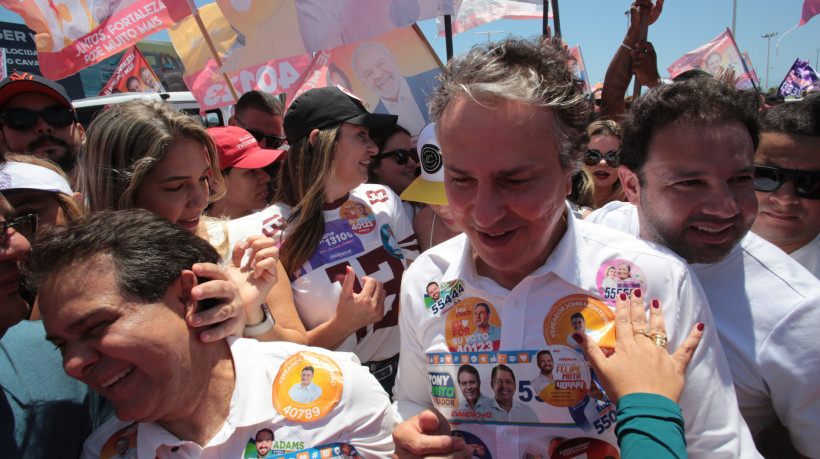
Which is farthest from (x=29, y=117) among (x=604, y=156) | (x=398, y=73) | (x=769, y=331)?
(x=604, y=156)

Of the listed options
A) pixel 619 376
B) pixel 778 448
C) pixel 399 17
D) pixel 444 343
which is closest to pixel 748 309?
pixel 778 448

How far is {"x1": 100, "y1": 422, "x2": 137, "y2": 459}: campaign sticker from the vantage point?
1.53 m

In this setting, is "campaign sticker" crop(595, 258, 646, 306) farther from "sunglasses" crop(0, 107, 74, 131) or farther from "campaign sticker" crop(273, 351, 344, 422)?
"sunglasses" crop(0, 107, 74, 131)

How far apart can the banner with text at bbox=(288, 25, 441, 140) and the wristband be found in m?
2.24

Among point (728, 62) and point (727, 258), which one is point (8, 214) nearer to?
point (727, 258)

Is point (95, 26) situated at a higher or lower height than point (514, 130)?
higher

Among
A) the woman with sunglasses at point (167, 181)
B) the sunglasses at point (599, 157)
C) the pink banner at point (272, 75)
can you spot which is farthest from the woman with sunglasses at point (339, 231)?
the pink banner at point (272, 75)

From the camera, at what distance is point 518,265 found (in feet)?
4.88

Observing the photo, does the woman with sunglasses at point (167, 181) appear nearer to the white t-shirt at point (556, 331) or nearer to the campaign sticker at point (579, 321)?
the white t-shirt at point (556, 331)

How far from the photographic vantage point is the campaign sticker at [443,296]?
5.38 feet

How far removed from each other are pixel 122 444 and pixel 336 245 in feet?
4.33

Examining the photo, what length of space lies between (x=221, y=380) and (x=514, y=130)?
4.26 feet

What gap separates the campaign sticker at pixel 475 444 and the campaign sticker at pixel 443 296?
398 millimetres

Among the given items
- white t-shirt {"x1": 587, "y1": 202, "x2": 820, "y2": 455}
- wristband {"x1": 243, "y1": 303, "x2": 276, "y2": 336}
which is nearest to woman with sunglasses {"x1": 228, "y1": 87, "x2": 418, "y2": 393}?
wristband {"x1": 243, "y1": 303, "x2": 276, "y2": 336}
